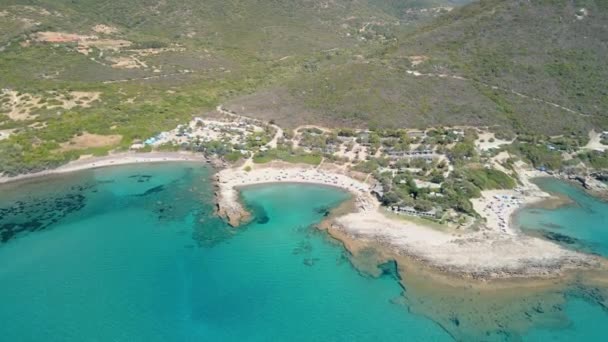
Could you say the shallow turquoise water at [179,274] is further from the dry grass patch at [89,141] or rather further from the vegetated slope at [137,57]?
the vegetated slope at [137,57]

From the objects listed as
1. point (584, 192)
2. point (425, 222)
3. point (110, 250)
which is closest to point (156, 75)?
point (110, 250)

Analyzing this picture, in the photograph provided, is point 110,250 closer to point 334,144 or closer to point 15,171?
point 15,171

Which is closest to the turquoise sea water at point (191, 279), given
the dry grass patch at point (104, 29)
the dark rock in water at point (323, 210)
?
the dark rock in water at point (323, 210)

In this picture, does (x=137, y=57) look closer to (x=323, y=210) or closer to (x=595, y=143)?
(x=323, y=210)

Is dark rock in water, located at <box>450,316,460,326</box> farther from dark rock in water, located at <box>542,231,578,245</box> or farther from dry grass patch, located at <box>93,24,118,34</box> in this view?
dry grass patch, located at <box>93,24,118,34</box>

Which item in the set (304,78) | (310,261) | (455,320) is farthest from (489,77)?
(455,320)

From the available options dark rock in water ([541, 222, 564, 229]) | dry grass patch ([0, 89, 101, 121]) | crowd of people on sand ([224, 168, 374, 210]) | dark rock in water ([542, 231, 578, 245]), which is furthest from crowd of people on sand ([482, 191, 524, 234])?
dry grass patch ([0, 89, 101, 121])
